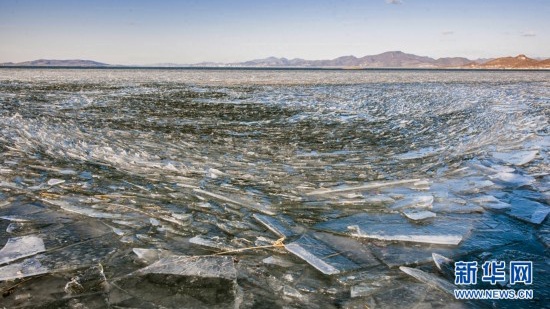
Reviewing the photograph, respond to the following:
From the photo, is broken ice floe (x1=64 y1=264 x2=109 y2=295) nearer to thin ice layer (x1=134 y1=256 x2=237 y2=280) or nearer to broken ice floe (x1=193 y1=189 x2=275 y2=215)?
thin ice layer (x1=134 y1=256 x2=237 y2=280)

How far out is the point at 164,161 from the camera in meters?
4.37

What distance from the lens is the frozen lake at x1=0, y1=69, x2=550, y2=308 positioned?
1.81m

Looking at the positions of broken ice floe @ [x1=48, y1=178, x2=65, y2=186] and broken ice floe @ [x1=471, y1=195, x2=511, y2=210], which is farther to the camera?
broken ice floe @ [x1=48, y1=178, x2=65, y2=186]

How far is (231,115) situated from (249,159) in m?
4.25

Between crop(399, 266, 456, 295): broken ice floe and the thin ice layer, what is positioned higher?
the thin ice layer

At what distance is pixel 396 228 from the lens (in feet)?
8.30

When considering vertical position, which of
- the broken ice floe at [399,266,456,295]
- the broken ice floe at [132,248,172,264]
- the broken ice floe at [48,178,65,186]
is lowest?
the broken ice floe at [399,266,456,295]

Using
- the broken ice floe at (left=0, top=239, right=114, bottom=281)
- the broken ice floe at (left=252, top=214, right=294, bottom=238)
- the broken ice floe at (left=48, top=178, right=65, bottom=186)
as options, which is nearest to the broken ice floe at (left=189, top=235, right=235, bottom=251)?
the broken ice floe at (left=252, top=214, right=294, bottom=238)

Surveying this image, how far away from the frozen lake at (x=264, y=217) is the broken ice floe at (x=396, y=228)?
0.02 meters

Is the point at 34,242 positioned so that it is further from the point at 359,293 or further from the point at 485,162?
the point at 485,162

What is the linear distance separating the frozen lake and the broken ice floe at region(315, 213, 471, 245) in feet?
0.05

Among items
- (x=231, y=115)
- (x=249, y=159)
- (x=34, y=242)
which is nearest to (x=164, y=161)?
(x=249, y=159)

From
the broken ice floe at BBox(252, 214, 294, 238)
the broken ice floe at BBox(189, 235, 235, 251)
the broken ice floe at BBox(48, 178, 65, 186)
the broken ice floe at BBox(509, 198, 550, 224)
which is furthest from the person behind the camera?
the broken ice floe at BBox(48, 178, 65, 186)

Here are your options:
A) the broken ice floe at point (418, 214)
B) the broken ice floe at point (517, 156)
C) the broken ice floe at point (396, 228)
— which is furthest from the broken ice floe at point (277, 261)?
the broken ice floe at point (517, 156)
